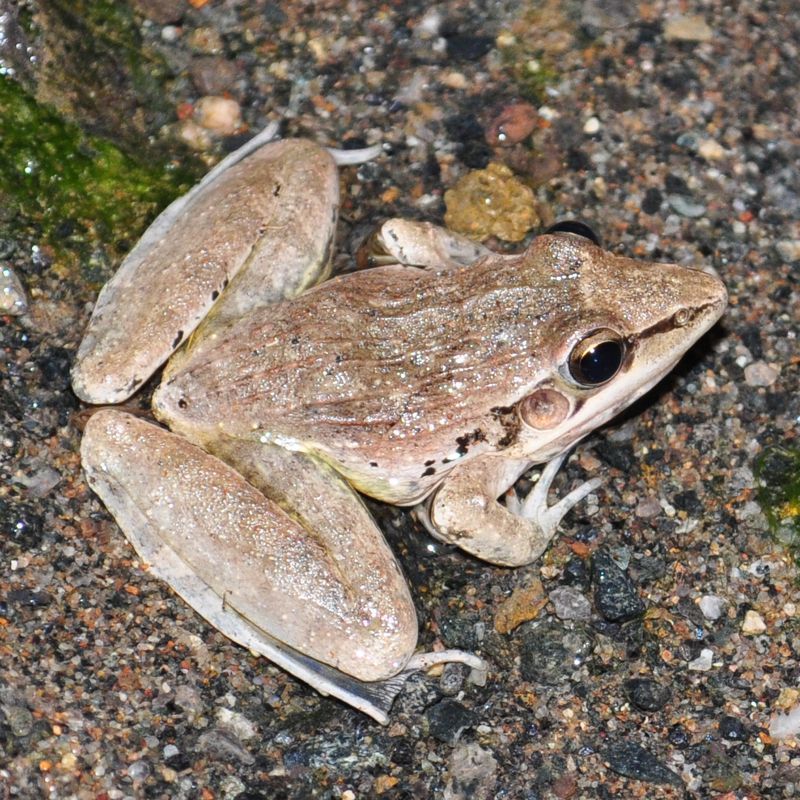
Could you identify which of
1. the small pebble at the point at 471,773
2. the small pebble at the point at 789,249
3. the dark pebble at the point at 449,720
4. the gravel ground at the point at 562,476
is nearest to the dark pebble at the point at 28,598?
the gravel ground at the point at 562,476

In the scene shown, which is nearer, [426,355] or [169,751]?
[169,751]

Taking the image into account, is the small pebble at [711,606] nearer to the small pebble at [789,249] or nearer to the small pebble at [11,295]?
the small pebble at [789,249]

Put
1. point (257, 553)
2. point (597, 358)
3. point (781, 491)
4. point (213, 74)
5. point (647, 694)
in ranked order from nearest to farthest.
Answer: point (257, 553), point (597, 358), point (647, 694), point (781, 491), point (213, 74)

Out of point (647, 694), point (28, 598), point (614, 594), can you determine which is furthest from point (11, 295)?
point (647, 694)

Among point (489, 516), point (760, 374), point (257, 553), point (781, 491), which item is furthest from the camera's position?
point (760, 374)

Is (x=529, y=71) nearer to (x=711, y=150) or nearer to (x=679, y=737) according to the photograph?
(x=711, y=150)

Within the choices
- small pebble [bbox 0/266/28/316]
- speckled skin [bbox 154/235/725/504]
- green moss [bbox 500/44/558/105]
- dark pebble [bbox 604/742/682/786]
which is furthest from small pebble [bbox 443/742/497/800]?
green moss [bbox 500/44/558/105]

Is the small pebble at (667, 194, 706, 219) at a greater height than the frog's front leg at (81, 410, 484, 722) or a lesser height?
lesser

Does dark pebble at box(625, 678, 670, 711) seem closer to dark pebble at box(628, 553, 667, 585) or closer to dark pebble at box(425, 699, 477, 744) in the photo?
dark pebble at box(628, 553, 667, 585)
